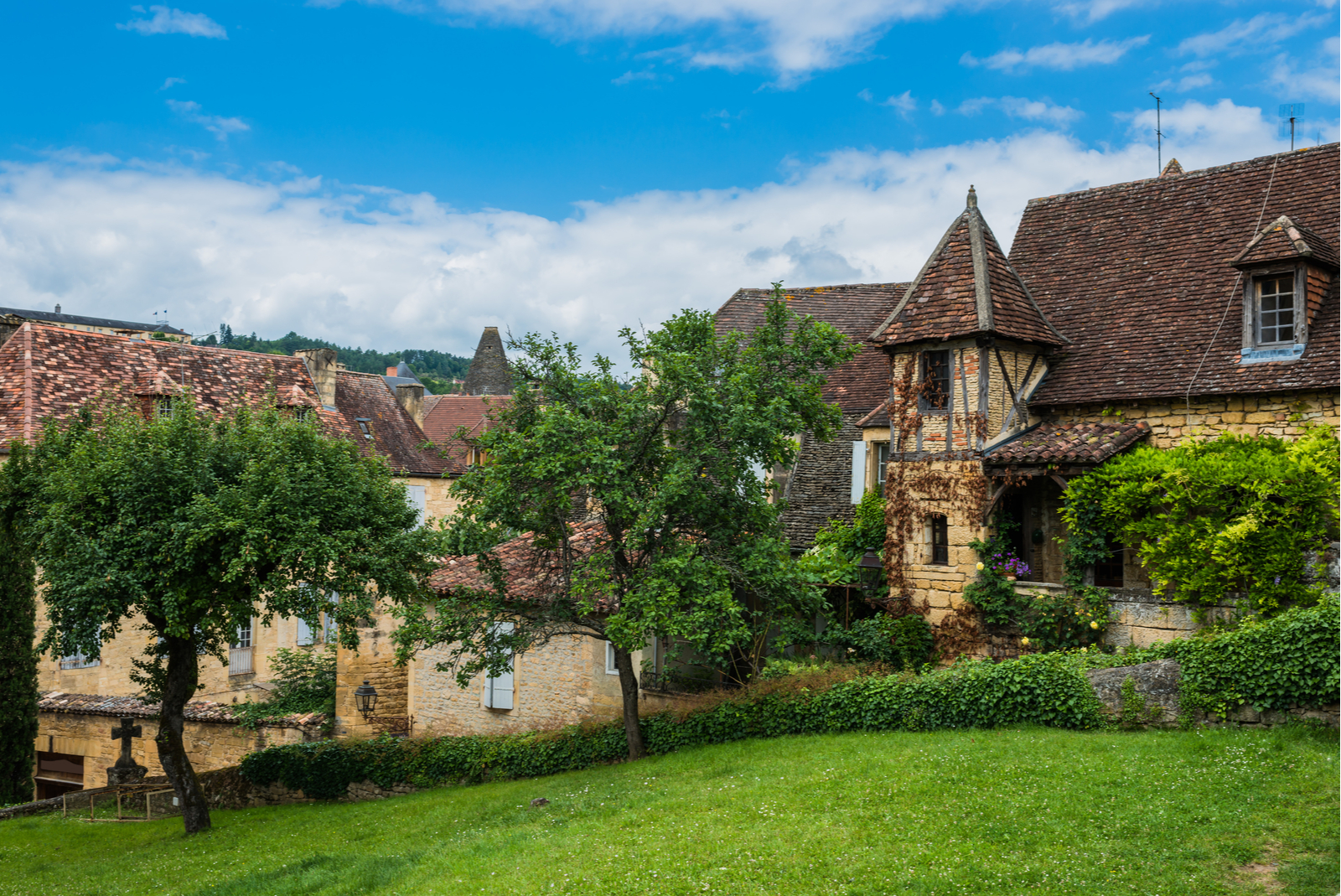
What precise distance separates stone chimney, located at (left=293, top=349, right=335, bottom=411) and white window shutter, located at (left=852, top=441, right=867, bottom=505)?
19744mm

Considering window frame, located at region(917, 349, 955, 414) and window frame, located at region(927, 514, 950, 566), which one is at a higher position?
window frame, located at region(917, 349, 955, 414)

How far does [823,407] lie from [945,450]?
10.1 ft

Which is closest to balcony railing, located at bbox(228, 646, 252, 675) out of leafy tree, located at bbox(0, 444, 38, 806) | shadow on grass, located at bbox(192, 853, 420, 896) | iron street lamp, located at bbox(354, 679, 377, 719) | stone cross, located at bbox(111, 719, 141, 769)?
leafy tree, located at bbox(0, 444, 38, 806)

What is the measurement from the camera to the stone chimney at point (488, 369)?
67756mm

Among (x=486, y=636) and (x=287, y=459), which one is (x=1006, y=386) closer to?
(x=486, y=636)

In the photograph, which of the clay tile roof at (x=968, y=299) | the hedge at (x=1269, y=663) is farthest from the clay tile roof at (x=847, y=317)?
the hedge at (x=1269, y=663)

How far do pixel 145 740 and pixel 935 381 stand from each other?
65.0ft

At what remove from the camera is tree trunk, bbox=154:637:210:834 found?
629 inches

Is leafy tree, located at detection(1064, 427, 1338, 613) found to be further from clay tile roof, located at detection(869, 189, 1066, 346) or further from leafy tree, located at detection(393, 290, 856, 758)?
leafy tree, located at detection(393, 290, 856, 758)

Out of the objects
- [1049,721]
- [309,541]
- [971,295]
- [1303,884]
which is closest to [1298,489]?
[1049,721]

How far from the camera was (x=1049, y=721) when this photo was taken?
13617 millimetres

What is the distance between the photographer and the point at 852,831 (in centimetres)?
1012

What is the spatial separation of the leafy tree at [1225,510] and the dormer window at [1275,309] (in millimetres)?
1788

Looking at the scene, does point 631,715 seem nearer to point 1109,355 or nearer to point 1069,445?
point 1069,445
